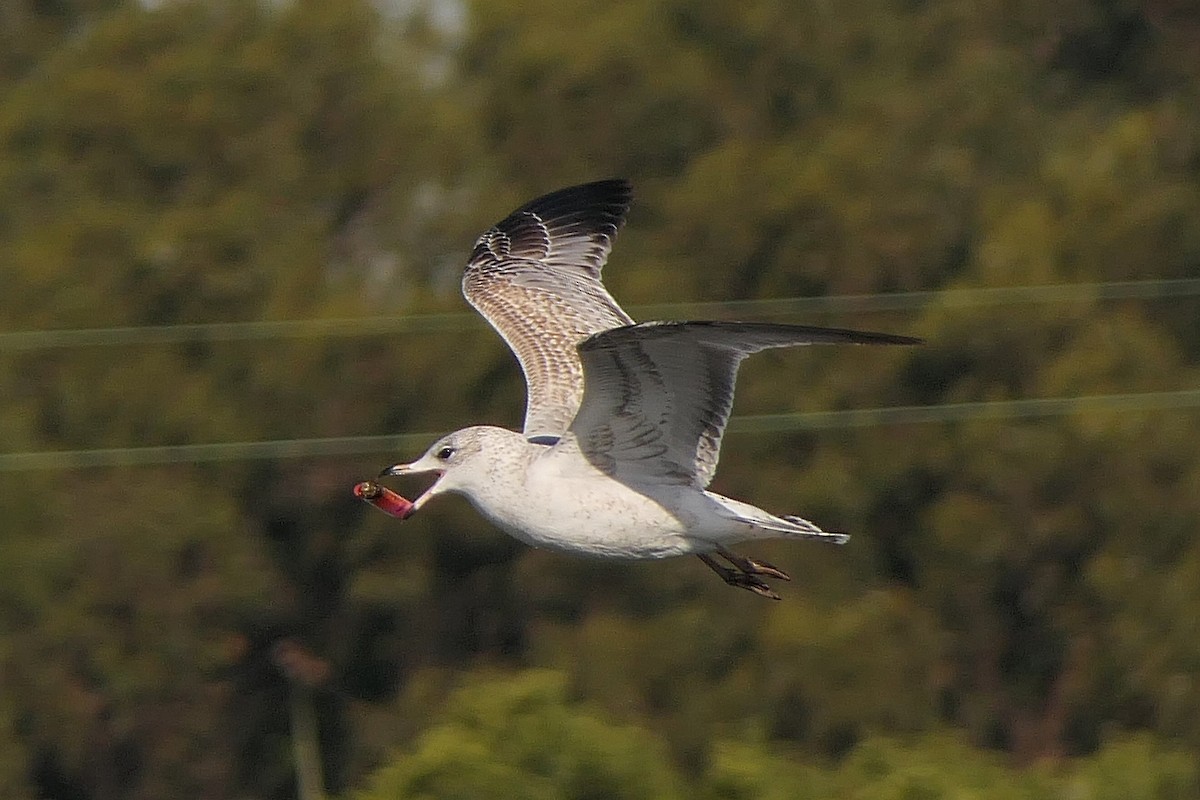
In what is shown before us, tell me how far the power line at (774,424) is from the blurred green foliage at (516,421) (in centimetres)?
24

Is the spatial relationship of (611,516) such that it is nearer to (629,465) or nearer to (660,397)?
(629,465)

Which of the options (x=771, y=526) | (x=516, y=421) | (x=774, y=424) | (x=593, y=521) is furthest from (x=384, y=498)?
(x=774, y=424)

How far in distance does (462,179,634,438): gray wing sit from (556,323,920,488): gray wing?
63 centimetres

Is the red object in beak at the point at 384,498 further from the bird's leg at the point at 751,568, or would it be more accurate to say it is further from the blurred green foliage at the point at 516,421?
the blurred green foliage at the point at 516,421

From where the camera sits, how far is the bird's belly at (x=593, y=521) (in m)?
7.11

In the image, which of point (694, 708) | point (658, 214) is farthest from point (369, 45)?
point (694, 708)

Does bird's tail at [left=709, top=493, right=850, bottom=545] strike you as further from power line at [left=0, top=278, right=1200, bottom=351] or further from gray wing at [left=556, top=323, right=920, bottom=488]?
power line at [left=0, top=278, right=1200, bottom=351]

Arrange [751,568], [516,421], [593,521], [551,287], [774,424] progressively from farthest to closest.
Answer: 1. [774,424]
2. [516,421]
3. [551,287]
4. [751,568]
5. [593,521]

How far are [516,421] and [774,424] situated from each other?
2.49 m

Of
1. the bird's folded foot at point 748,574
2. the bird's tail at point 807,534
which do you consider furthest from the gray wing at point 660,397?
the bird's folded foot at point 748,574

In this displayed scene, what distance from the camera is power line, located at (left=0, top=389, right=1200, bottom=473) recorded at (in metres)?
22.2

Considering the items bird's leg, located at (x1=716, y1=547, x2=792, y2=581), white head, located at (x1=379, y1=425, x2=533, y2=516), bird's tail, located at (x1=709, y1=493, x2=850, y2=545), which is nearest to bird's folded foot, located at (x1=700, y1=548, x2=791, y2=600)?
bird's leg, located at (x1=716, y1=547, x2=792, y2=581)

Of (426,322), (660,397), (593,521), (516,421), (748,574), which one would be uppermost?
(660,397)

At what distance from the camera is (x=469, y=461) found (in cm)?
726
